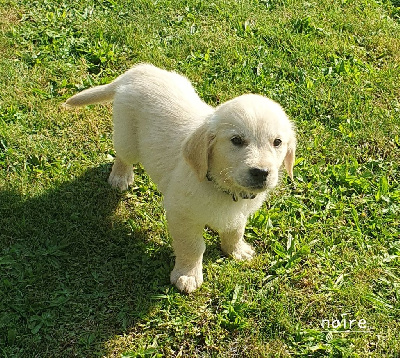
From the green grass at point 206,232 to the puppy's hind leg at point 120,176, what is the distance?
9cm

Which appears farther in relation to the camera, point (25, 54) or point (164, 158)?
point (25, 54)

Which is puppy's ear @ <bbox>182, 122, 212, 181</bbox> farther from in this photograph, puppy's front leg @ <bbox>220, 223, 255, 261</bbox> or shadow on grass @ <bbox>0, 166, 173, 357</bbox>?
shadow on grass @ <bbox>0, 166, 173, 357</bbox>

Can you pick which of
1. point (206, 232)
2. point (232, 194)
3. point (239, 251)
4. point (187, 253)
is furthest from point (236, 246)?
point (232, 194)

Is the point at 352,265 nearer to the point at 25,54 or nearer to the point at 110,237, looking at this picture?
the point at 110,237

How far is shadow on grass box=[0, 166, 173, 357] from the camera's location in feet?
13.2

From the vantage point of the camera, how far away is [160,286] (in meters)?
4.41

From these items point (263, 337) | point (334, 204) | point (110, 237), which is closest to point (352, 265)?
point (334, 204)

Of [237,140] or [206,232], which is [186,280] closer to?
[206,232]

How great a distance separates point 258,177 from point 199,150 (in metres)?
0.48

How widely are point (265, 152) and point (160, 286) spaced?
1.53 m

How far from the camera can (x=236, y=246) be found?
15.2 feet

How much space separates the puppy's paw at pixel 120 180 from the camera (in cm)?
514

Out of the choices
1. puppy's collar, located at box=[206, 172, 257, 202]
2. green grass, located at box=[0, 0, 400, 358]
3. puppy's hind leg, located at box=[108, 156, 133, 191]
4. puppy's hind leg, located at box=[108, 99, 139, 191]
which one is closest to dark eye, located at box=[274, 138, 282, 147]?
puppy's collar, located at box=[206, 172, 257, 202]

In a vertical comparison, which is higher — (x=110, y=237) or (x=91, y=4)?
(x=91, y=4)
